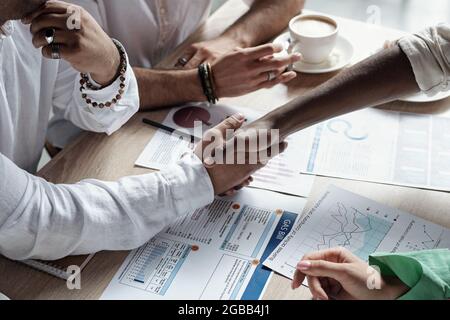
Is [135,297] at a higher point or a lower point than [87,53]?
lower

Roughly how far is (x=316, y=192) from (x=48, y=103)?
24.7 inches

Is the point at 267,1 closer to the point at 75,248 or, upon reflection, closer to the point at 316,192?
the point at 316,192

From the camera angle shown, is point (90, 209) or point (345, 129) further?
Result: point (345, 129)

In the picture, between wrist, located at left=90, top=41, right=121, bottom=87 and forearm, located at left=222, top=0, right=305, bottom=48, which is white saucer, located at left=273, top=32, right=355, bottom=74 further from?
wrist, located at left=90, top=41, right=121, bottom=87

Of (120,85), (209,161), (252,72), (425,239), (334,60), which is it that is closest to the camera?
(425,239)

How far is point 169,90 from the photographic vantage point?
4.21ft

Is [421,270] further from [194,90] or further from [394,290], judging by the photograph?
[194,90]

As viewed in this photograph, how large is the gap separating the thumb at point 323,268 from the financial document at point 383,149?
10.4 inches

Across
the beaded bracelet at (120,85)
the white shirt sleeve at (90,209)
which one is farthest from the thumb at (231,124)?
the beaded bracelet at (120,85)

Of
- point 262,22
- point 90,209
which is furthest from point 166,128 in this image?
point 262,22

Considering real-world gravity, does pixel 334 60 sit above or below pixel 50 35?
below

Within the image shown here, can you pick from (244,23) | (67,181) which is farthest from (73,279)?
(244,23)

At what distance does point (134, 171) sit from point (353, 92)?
0.47m

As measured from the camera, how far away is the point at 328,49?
4.45ft
